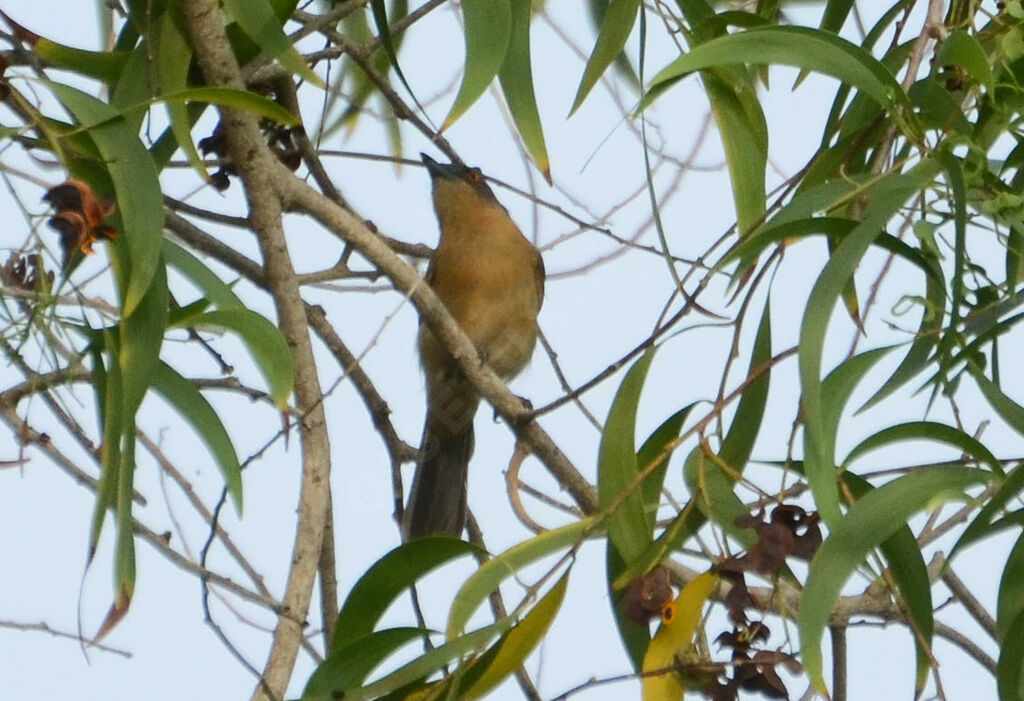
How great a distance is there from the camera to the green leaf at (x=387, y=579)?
1.83 m

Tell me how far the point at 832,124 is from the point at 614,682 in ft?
3.20

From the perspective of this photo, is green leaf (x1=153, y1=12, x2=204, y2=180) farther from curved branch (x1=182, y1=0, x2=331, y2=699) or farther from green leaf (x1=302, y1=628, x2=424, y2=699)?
green leaf (x1=302, y1=628, x2=424, y2=699)

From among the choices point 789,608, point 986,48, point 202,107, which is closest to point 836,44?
point 986,48

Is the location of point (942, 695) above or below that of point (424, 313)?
below

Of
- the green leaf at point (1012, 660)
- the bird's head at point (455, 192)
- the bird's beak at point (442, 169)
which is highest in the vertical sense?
the bird's beak at point (442, 169)

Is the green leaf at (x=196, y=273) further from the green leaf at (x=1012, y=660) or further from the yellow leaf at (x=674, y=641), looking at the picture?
the green leaf at (x=1012, y=660)

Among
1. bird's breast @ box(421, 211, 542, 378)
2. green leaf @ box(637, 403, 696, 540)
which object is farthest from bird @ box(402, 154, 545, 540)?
green leaf @ box(637, 403, 696, 540)

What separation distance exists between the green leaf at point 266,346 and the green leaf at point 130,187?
0.13 metres

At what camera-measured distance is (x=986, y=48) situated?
2.12 metres

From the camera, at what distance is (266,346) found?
179cm

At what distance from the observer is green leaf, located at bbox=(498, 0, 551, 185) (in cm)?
215

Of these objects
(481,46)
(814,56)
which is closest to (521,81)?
(481,46)

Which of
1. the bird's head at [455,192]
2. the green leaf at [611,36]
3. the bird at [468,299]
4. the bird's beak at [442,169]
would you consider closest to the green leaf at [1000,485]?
the green leaf at [611,36]

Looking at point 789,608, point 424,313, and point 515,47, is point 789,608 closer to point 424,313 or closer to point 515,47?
point 424,313
